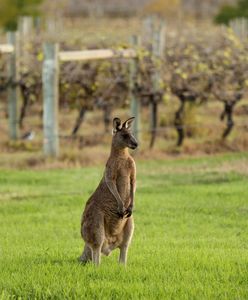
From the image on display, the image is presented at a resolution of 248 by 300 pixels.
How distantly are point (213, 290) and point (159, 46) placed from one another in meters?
13.8

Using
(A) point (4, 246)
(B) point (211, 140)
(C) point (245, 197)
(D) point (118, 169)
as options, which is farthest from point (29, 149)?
(D) point (118, 169)

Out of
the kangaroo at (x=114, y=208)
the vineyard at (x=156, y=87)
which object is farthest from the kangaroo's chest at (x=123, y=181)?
the vineyard at (x=156, y=87)

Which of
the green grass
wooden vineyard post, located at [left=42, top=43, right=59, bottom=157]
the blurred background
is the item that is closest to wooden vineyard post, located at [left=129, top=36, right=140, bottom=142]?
the blurred background

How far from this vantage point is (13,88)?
21.1 m

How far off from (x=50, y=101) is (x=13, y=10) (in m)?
26.6

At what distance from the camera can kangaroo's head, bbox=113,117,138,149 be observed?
8.38 metres

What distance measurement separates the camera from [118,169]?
8.40 m

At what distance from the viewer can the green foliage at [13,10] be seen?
142ft

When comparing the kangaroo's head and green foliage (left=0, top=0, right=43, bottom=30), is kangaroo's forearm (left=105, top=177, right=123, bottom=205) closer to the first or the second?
the kangaroo's head

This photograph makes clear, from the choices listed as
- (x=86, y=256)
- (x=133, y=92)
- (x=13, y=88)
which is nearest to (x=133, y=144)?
(x=86, y=256)

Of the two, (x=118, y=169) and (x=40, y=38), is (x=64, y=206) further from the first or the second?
(x=40, y=38)

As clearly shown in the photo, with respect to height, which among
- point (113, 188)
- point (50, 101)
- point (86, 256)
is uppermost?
point (50, 101)

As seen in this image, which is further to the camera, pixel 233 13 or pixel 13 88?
pixel 233 13

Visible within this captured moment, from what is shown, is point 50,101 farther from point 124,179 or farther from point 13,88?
point 124,179
